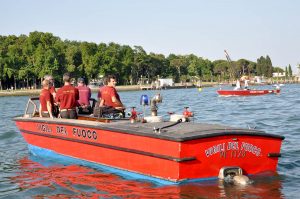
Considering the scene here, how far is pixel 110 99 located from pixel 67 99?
1304 mm

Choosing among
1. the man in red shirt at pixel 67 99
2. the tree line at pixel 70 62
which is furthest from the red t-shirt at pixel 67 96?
the tree line at pixel 70 62

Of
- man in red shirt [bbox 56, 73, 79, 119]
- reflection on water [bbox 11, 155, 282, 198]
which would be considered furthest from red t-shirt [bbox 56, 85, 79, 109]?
reflection on water [bbox 11, 155, 282, 198]

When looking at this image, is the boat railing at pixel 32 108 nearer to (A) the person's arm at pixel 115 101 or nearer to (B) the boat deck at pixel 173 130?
(A) the person's arm at pixel 115 101

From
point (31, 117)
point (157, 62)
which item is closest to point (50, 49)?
point (157, 62)

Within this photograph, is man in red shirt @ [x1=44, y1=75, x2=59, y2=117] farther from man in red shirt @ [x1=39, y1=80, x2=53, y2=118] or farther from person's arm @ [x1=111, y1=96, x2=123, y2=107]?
person's arm @ [x1=111, y1=96, x2=123, y2=107]

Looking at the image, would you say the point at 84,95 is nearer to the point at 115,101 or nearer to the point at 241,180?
the point at 115,101

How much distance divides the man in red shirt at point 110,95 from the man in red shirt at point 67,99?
923 mm

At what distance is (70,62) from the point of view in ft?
331

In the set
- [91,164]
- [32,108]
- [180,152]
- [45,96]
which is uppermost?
[45,96]

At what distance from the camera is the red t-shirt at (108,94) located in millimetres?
11211

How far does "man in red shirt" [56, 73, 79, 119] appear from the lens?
11.8m

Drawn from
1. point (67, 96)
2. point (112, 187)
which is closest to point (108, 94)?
point (67, 96)

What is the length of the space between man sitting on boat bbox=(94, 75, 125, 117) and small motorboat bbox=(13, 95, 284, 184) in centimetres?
65

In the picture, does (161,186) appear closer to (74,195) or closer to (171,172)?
(171,172)
